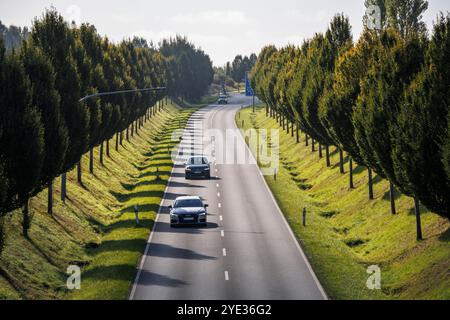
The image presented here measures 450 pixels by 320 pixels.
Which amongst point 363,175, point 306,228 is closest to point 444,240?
point 306,228

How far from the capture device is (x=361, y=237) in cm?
4472

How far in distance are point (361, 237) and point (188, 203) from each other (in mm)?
11053

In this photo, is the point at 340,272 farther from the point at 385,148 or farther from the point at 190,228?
the point at 190,228

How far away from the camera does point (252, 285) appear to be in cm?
3256

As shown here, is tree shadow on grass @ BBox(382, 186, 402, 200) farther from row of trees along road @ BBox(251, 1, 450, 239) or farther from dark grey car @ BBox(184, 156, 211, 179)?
dark grey car @ BBox(184, 156, 211, 179)

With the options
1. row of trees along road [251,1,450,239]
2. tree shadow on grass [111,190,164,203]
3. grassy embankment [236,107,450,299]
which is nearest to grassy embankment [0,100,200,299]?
tree shadow on grass [111,190,164,203]

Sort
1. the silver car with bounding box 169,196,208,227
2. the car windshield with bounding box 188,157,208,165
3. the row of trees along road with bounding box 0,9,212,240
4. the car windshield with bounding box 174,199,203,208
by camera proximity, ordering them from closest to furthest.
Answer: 1. the row of trees along road with bounding box 0,9,212,240
2. the silver car with bounding box 169,196,208,227
3. the car windshield with bounding box 174,199,203,208
4. the car windshield with bounding box 188,157,208,165

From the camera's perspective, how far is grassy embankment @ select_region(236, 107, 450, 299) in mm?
32719

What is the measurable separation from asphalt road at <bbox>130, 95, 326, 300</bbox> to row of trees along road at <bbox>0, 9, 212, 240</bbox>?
6.60 m

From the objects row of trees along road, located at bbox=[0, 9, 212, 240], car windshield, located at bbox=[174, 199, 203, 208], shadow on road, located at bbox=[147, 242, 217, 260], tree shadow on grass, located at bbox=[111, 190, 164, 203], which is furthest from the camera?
tree shadow on grass, located at bbox=[111, 190, 164, 203]

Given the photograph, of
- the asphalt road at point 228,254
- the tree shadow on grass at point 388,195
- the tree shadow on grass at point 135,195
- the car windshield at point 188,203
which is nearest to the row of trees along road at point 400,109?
the tree shadow on grass at point 388,195

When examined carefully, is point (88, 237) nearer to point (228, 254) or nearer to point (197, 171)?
point (228, 254)

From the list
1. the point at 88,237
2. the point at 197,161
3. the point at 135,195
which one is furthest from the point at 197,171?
the point at 88,237
